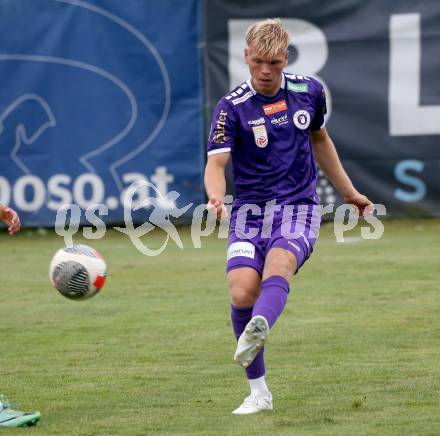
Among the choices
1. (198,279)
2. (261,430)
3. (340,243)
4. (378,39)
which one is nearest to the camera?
(261,430)

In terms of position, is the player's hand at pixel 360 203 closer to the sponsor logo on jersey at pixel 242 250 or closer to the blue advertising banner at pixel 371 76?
the sponsor logo on jersey at pixel 242 250

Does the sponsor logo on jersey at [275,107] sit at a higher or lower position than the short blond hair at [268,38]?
lower

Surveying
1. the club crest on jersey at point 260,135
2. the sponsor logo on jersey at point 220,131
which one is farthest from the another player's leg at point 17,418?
the club crest on jersey at point 260,135

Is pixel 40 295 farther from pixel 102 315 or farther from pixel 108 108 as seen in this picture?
pixel 108 108

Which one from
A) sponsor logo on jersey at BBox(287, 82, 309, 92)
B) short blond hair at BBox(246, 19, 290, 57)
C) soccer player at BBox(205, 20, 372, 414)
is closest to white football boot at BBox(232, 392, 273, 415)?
soccer player at BBox(205, 20, 372, 414)

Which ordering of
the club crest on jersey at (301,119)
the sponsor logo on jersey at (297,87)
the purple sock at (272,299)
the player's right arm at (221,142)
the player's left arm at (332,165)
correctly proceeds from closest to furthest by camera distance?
1. the purple sock at (272,299)
2. the player's right arm at (221,142)
3. the club crest on jersey at (301,119)
4. the sponsor logo on jersey at (297,87)
5. the player's left arm at (332,165)

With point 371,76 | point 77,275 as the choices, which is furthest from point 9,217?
point 371,76

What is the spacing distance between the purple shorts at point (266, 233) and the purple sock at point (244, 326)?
23 cm

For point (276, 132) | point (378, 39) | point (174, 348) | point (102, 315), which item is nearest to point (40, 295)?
point (102, 315)

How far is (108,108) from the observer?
593 inches

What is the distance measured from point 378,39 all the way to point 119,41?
334 centimetres

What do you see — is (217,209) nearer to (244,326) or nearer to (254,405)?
(244,326)

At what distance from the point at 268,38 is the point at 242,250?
3.68 ft

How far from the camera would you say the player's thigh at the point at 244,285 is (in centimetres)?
603
